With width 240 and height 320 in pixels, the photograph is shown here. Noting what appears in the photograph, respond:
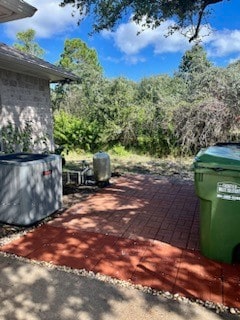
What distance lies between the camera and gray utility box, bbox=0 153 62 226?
15.3ft

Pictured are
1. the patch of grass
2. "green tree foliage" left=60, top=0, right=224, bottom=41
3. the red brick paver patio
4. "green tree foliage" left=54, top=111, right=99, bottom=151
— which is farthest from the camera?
"green tree foliage" left=54, top=111, right=99, bottom=151

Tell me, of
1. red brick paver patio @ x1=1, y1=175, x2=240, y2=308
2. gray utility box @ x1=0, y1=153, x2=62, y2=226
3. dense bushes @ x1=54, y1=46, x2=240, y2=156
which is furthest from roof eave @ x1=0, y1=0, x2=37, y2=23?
dense bushes @ x1=54, y1=46, x2=240, y2=156

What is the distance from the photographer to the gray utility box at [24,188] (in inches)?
184

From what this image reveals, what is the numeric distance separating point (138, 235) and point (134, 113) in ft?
31.7

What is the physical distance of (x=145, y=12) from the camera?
6.63 meters

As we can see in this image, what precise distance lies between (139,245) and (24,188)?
2.08 metres

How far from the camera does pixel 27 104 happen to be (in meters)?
8.49

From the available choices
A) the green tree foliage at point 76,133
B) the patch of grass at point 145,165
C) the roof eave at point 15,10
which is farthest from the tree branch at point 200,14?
the green tree foliage at point 76,133

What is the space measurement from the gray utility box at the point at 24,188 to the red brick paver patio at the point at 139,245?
35 centimetres

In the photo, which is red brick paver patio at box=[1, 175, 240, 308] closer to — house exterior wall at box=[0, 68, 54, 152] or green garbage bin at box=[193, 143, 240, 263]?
green garbage bin at box=[193, 143, 240, 263]

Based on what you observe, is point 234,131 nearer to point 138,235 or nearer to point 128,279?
point 138,235

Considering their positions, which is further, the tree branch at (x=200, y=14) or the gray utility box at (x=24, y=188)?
the tree branch at (x=200, y=14)

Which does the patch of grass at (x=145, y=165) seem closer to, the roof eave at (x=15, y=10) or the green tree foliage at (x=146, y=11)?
the green tree foliage at (x=146, y=11)

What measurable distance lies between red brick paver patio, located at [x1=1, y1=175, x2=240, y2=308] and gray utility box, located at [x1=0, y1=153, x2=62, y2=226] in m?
0.35
